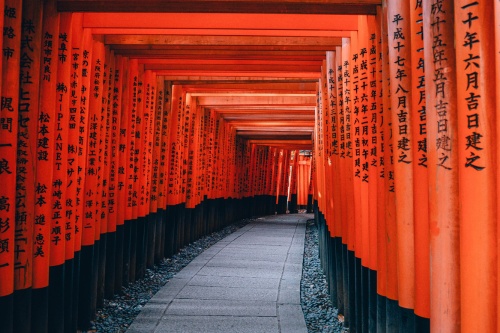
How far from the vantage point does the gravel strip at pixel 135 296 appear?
5.93 metres

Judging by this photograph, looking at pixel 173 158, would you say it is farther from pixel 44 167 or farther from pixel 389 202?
pixel 389 202

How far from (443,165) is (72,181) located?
3.73 meters

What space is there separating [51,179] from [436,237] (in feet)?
10.8

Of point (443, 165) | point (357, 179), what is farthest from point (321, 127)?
point (443, 165)

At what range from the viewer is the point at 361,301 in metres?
5.04

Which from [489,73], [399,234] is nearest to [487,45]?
[489,73]

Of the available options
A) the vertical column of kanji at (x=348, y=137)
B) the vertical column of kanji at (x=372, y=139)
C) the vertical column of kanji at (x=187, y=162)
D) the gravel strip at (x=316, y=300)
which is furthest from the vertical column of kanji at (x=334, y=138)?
the vertical column of kanji at (x=187, y=162)

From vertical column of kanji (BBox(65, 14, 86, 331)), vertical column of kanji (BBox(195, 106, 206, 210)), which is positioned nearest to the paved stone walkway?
vertical column of kanji (BBox(65, 14, 86, 331))

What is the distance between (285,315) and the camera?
6188 millimetres

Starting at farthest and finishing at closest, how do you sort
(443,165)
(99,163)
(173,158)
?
(173,158)
(99,163)
(443,165)

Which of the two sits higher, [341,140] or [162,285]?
[341,140]

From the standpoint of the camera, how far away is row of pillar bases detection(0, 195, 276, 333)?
410 cm

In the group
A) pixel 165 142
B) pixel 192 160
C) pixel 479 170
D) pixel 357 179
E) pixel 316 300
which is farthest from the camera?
pixel 192 160

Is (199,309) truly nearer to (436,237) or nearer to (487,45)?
(436,237)
